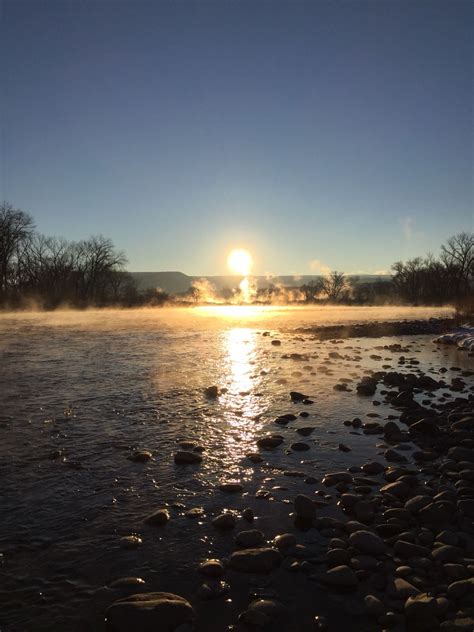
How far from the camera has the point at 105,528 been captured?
4.86 m

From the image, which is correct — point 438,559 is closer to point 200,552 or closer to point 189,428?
point 200,552

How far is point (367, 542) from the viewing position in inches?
175

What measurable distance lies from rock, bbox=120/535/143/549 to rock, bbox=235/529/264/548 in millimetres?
1133

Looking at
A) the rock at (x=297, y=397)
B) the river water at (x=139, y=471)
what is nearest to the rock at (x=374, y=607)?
the river water at (x=139, y=471)

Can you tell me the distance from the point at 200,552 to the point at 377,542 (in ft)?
6.48

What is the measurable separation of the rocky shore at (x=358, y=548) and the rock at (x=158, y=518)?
0.04ft

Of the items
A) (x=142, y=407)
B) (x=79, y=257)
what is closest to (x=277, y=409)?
(x=142, y=407)

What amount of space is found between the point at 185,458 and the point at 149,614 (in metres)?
3.45

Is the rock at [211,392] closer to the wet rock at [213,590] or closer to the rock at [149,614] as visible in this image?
the wet rock at [213,590]

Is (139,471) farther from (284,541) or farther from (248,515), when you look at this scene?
(284,541)

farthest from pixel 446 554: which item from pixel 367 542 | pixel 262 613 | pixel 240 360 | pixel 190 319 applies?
pixel 190 319

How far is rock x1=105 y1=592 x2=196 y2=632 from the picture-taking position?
3.33 metres

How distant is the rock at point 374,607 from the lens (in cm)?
351

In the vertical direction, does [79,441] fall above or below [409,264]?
below
